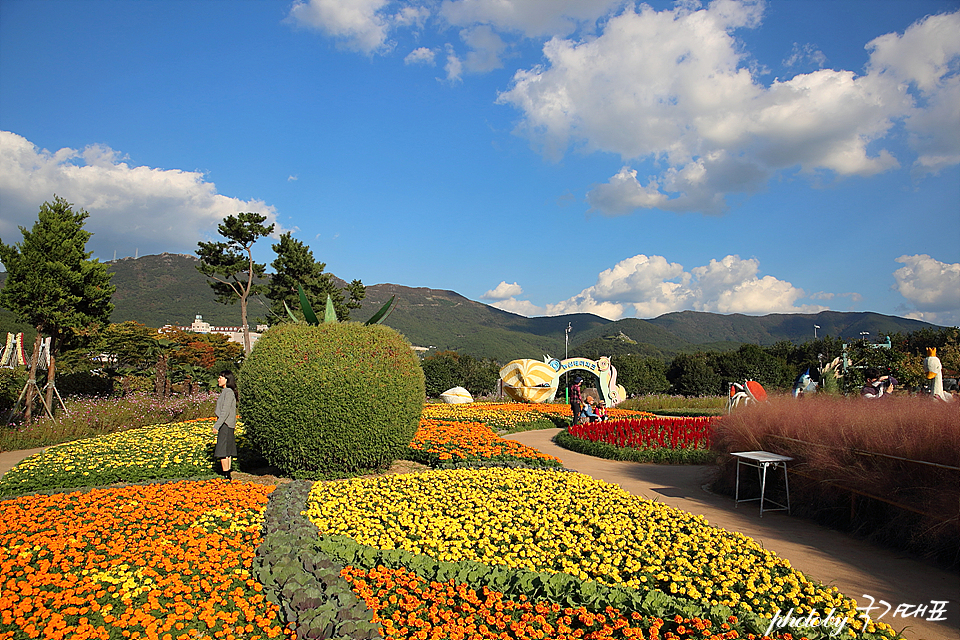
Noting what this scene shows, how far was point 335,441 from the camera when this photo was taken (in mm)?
6672

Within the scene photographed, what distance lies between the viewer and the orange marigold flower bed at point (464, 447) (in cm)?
838

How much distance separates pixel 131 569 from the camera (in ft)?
12.1

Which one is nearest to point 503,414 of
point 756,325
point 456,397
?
point 456,397

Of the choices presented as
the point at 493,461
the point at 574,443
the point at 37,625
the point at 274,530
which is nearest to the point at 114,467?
the point at 274,530

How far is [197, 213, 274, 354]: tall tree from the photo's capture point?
28953mm

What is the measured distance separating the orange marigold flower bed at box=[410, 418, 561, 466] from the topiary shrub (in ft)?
4.82

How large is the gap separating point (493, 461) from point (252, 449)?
3808 mm

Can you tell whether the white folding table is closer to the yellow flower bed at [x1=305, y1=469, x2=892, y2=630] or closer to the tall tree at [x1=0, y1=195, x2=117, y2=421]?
the yellow flower bed at [x1=305, y1=469, x2=892, y2=630]

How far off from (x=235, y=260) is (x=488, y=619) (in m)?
30.1

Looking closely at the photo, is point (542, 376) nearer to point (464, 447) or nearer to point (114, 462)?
point (464, 447)

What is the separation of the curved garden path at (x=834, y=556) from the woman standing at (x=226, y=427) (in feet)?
17.2

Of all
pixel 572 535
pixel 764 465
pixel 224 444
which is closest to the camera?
pixel 572 535

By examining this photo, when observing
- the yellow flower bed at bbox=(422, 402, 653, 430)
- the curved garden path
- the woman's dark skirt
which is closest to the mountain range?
the yellow flower bed at bbox=(422, 402, 653, 430)

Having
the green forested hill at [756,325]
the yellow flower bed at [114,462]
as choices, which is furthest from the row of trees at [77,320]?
the green forested hill at [756,325]
